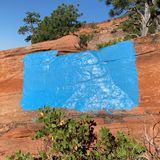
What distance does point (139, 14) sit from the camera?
93.2 feet

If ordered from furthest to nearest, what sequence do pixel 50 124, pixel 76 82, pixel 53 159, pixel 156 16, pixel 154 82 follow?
pixel 156 16, pixel 76 82, pixel 154 82, pixel 53 159, pixel 50 124

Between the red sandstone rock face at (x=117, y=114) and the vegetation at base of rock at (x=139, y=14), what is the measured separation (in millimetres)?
16900

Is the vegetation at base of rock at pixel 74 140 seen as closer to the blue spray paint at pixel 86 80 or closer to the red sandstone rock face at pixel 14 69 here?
the blue spray paint at pixel 86 80

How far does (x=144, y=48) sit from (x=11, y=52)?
12.1 ft

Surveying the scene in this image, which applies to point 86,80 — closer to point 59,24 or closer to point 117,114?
point 117,114

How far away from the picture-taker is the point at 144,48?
8547mm

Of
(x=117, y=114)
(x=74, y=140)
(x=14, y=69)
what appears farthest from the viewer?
(x=14, y=69)

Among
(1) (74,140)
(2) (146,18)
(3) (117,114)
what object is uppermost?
(2) (146,18)

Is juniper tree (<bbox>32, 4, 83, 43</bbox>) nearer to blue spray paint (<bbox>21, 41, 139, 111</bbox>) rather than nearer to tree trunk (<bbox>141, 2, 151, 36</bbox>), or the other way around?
tree trunk (<bbox>141, 2, 151, 36</bbox>)

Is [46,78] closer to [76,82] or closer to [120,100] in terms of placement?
[76,82]

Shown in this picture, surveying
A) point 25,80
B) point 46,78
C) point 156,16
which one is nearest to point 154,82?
point 46,78

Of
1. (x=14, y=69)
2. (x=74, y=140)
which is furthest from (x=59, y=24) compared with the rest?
(x=74, y=140)

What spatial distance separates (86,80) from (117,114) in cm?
114

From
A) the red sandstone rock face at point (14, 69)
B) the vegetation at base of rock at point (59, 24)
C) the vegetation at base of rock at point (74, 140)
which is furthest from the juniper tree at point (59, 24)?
the vegetation at base of rock at point (74, 140)
